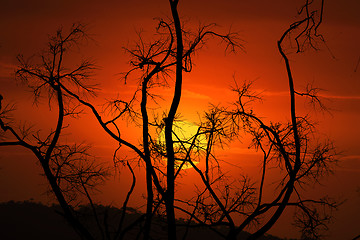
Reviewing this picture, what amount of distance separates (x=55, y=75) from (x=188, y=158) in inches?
120

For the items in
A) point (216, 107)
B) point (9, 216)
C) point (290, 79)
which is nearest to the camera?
point (290, 79)

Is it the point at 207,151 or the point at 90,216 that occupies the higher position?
the point at 207,151

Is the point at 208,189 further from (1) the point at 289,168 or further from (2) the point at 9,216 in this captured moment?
(2) the point at 9,216

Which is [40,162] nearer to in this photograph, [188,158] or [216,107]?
[188,158]

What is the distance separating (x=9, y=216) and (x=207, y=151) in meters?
24.4

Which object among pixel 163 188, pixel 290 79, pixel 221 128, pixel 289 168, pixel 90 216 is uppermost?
pixel 290 79

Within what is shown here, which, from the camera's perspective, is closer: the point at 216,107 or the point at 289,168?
the point at 289,168

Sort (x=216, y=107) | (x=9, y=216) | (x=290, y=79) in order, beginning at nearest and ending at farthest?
(x=290, y=79) < (x=216, y=107) < (x=9, y=216)

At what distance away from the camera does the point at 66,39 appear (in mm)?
9477

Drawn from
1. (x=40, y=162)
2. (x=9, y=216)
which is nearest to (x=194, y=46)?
(x=40, y=162)

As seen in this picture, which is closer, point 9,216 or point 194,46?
point 194,46

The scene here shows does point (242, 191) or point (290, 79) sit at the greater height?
point (290, 79)

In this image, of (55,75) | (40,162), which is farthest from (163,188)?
(55,75)

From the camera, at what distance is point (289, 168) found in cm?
922
